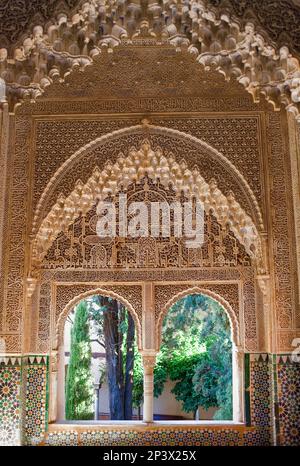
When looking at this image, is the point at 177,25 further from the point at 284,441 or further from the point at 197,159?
the point at 284,441

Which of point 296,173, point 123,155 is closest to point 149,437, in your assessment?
point 123,155

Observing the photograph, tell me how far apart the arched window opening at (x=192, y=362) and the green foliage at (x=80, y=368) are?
7.26ft

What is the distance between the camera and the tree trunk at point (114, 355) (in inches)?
408

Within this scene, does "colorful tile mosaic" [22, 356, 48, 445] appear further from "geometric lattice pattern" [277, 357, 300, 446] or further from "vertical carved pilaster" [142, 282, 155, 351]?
"geometric lattice pattern" [277, 357, 300, 446]

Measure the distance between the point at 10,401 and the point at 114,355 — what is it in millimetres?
4934

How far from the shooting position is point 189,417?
13680mm

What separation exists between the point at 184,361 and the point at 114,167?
302 inches

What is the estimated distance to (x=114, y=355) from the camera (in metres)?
10.6

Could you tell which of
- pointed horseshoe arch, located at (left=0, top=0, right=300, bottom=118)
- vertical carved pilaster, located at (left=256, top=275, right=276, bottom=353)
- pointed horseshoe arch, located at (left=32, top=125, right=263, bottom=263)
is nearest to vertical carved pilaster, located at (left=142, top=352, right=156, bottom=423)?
vertical carved pilaster, located at (left=256, top=275, right=276, bottom=353)

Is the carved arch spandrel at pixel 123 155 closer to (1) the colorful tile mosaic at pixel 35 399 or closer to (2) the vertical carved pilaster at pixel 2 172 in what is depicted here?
(2) the vertical carved pilaster at pixel 2 172

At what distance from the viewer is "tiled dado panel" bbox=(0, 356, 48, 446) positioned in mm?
5695

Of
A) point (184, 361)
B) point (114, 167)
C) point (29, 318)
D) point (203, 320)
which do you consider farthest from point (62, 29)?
point (184, 361)

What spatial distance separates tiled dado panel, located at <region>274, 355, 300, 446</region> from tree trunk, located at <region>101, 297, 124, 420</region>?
5.27 metres

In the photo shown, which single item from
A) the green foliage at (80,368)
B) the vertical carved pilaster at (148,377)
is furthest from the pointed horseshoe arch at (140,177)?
the green foliage at (80,368)
